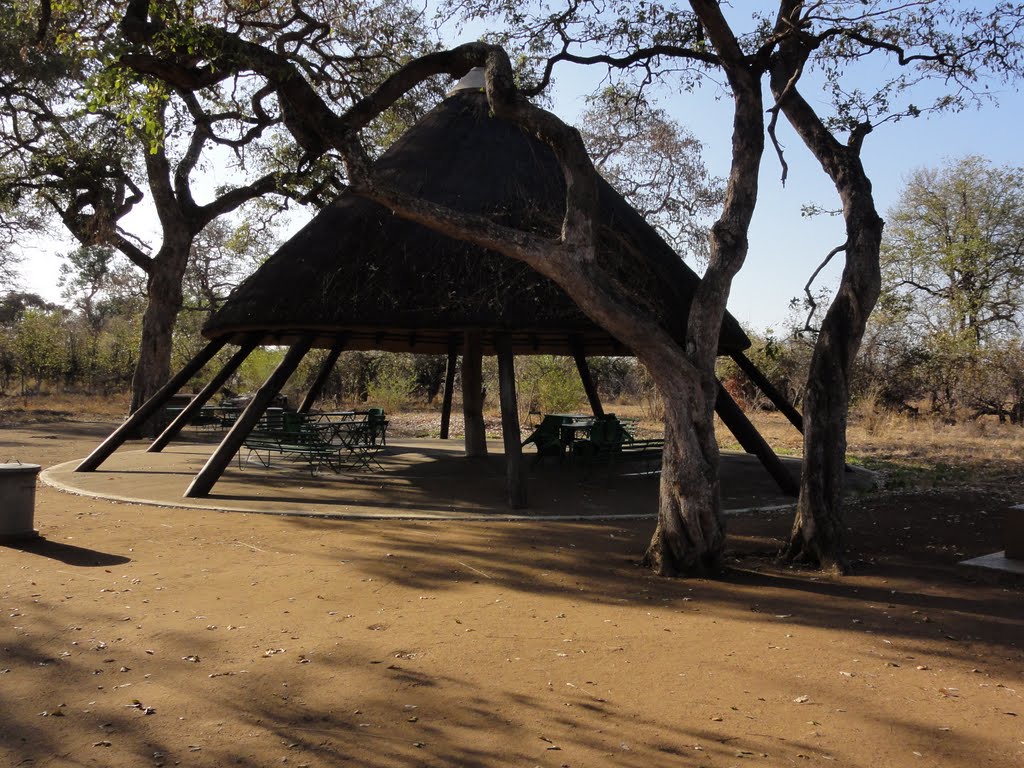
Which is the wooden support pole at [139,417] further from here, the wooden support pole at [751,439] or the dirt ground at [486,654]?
the wooden support pole at [751,439]

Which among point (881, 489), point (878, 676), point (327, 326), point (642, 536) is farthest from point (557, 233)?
point (878, 676)

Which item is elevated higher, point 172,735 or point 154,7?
point 154,7

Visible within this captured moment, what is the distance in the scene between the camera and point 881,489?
13445 mm

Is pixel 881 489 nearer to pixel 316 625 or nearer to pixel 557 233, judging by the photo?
pixel 557 233

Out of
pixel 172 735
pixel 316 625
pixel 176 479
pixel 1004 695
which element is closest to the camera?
pixel 172 735

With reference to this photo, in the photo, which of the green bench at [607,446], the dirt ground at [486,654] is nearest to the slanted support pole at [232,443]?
the dirt ground at [486,654]

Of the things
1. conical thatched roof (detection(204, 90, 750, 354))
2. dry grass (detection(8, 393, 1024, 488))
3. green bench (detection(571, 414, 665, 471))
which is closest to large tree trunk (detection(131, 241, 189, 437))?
dry grass (detection(8, 393, 1024, 488))

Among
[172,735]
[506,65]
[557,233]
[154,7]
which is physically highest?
[154,7]

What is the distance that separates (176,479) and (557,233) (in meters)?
7.18

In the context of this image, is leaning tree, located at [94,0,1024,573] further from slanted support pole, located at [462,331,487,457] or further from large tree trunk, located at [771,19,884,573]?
slanted support pole, located at [462,331,487,457]

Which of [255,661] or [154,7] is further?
[154,7]

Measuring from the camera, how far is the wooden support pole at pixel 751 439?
12641mm

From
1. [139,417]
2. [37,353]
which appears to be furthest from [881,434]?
[37,353]

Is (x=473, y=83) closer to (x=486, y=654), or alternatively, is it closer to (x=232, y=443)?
(x=232, y=443)
